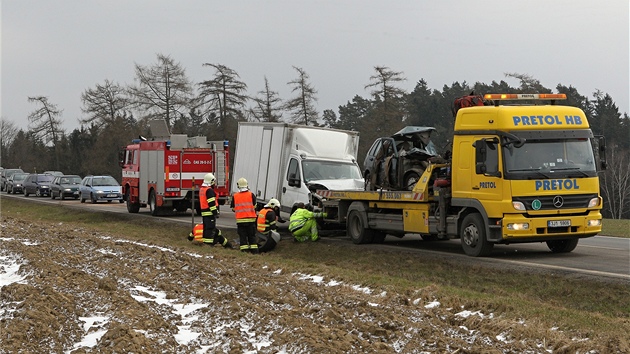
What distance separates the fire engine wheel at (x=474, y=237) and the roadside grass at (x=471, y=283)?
47 centimetres

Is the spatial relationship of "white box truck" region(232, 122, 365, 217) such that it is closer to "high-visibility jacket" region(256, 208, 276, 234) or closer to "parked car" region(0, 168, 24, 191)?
"high-visibility jacket" region(256, 208, 276, 234)

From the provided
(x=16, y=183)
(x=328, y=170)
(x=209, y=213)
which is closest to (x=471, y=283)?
(x=209, y=213)

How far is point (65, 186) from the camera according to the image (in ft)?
162

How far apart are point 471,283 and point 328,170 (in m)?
9.51

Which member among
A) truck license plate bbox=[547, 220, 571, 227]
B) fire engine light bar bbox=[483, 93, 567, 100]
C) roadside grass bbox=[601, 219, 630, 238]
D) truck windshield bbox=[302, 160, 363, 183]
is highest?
fire engine light bar bbox=[483, 93, 567, 100]

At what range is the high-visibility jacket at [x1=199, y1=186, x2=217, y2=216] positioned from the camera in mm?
18970

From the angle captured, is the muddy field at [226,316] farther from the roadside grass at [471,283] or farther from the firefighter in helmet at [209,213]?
the firefighter in helmet at [209,213]

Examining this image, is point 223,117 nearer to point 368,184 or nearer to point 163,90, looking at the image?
point 163,90

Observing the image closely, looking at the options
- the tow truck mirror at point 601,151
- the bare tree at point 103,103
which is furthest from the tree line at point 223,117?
the tow truck mirror at point 601,151

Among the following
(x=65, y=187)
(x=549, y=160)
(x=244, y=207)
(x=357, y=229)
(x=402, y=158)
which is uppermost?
(x=402, y=158)

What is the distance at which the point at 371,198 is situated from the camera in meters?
19.1

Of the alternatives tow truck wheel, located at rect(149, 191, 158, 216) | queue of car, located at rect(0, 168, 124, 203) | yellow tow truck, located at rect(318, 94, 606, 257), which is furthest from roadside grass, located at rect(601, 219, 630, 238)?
queue of car, located at rect(0, 168, 124, 203)

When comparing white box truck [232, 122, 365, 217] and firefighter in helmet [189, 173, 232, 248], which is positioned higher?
white box truck [232, 122, 365, 217]

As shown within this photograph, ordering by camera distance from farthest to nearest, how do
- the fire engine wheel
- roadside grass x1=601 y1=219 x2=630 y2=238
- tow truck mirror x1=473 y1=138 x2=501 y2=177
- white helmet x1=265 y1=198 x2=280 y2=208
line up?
roadside grass x1=601 y1=219 x2=630 y2=238 < white helmet x1=265 y1=198 x2=280 y2=208 < the fire engine wheel < tow truck mirror x1=473 y1=138 x2=501 y2=177
